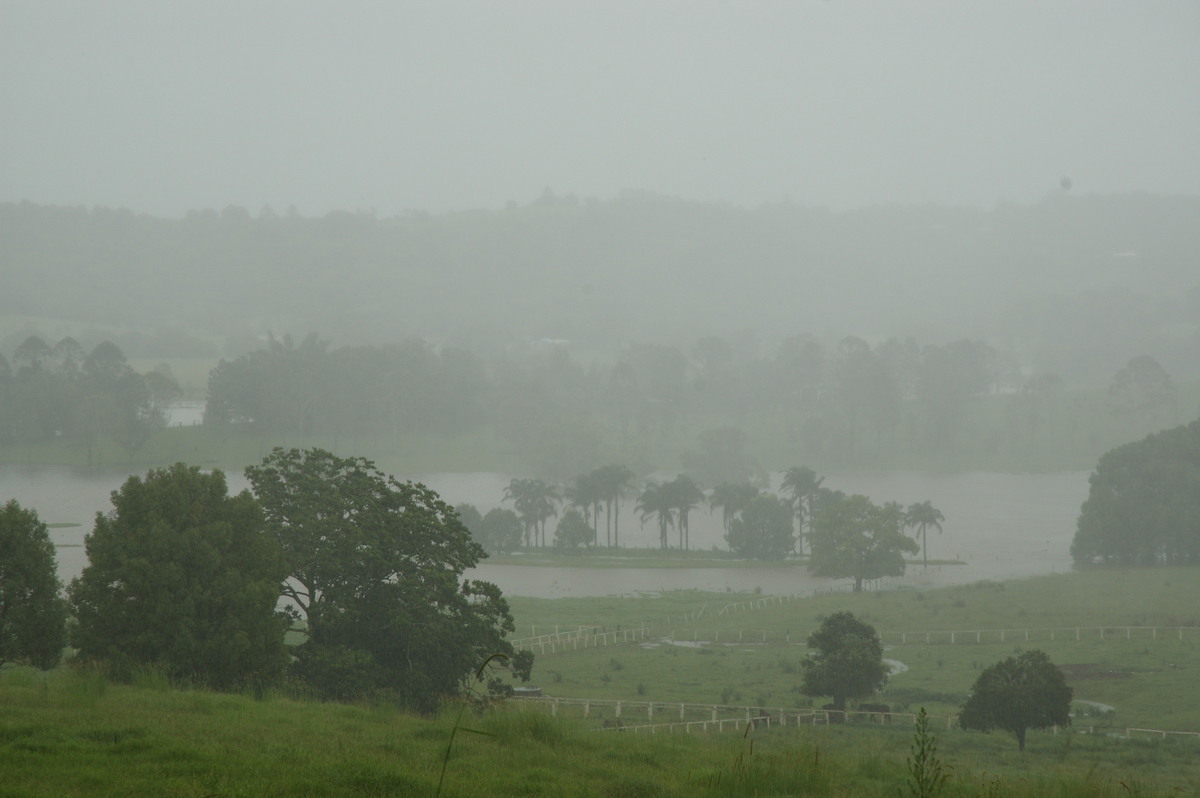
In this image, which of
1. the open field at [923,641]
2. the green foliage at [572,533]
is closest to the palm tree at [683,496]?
the green foliage at [572,533]

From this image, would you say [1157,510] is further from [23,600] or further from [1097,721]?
[23,600]

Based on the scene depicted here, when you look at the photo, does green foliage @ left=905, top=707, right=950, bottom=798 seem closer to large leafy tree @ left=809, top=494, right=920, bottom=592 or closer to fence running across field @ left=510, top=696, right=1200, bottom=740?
fence running across field @ left=510, top=696, right=1200, bottom=740

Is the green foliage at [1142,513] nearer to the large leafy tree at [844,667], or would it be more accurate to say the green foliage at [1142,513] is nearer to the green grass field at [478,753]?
the green grass field at [478,753]

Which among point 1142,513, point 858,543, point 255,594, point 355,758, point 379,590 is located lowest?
point 858,543

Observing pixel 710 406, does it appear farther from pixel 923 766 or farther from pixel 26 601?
pixel 923 766

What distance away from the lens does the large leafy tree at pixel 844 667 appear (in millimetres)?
32094

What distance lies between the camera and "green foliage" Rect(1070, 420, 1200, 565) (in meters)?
79.7

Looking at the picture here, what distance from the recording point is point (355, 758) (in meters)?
9.42

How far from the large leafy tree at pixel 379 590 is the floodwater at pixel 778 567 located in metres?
25.5

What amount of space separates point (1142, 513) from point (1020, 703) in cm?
6442

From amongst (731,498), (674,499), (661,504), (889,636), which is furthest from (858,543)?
(731,498)

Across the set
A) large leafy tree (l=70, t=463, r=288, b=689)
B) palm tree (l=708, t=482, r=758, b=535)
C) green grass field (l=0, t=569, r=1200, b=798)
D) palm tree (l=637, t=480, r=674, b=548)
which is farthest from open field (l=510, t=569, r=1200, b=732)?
palm tree (l=708, t=482, r=758, b=535)

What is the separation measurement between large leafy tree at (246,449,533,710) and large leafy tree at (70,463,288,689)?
2016 millimetres

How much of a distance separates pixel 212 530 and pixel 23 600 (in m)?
4.03
